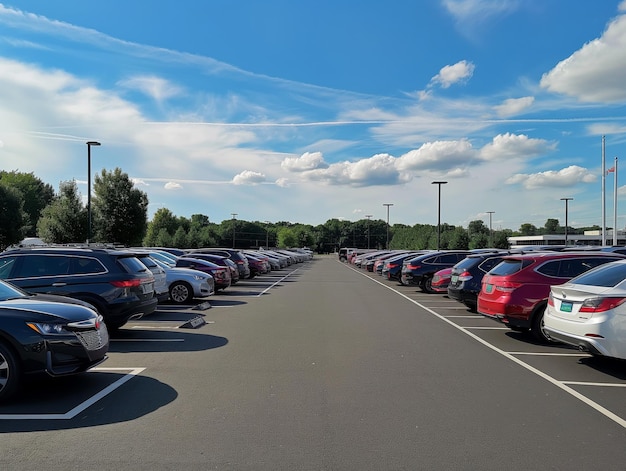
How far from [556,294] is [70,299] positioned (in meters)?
7.26

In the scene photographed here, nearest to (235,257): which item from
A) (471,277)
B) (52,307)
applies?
(471,277)

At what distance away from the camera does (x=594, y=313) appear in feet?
23.3

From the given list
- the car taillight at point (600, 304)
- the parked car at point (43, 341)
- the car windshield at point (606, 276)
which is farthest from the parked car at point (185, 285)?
the car taillight at point (600, 304)

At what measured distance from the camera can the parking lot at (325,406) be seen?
4.39 meters

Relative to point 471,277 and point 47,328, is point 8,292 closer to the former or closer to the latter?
point 47,328

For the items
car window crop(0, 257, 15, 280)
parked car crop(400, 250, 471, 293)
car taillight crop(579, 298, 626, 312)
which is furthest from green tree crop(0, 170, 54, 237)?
car taillight crop(579, 298, 626, 312)

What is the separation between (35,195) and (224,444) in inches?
3581

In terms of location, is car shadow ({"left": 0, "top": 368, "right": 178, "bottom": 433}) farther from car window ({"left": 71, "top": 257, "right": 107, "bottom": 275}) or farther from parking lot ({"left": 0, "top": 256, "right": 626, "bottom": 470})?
car window ({"left": 71, "top": 257, "right": 107, "bottom": 275})

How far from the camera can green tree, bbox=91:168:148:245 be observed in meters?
39.0

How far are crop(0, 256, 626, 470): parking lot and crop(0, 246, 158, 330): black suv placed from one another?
0.72 metres

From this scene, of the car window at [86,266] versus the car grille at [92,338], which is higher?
the car window at [86,266]

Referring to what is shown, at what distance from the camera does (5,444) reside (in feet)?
15.1

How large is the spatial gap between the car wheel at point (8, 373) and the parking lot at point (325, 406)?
176 mm

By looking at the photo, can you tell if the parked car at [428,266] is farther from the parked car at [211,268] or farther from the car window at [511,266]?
the car window at [511,266]
